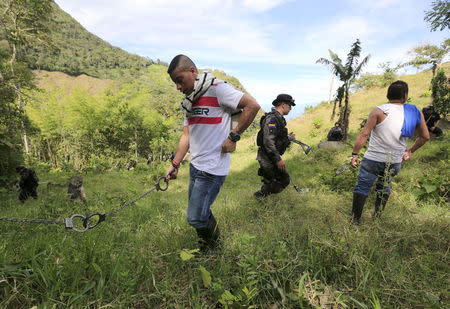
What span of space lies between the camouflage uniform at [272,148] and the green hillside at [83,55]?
92622mm

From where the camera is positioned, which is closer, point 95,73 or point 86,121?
point 86,121

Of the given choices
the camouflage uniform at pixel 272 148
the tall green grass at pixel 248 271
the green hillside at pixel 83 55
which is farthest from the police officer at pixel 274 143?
the green hillside at pixel 83 55

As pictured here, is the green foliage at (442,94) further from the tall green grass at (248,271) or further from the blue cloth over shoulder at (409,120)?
the tall green grass at (248,271)

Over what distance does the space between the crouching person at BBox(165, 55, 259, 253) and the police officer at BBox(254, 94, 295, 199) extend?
5.07ft

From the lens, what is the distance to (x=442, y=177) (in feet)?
14.5

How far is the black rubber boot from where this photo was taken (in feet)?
7.60

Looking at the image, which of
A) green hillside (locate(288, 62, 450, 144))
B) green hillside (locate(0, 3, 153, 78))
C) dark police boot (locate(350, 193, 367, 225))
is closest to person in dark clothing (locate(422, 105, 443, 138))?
dark police boot (locate(350, 193, 367, 225))

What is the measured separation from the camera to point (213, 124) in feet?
7.35

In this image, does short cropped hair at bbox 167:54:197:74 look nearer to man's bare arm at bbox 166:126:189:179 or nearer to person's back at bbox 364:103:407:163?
man's bare arm at bbox 166:126:189:179

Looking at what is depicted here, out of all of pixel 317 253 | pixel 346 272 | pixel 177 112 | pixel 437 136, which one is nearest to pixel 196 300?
pixel 317 253

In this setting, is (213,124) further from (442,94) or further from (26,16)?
(26,16)

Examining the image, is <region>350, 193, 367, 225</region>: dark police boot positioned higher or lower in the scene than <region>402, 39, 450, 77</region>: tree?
lower

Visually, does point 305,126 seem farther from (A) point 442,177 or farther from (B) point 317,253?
(B) point 317,253

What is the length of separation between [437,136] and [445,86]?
12.0ft
